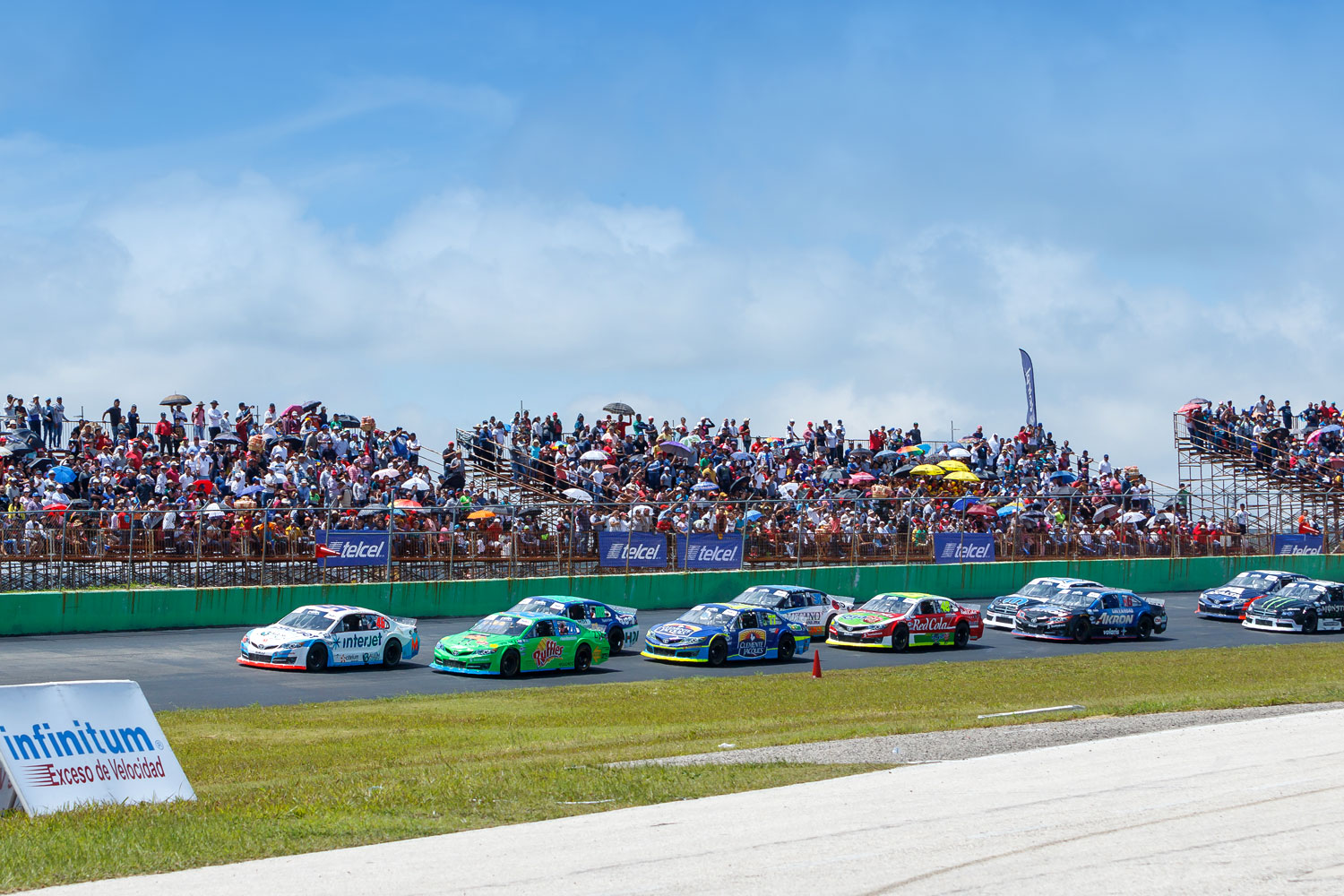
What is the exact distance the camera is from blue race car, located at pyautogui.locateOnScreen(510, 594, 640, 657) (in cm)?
3008

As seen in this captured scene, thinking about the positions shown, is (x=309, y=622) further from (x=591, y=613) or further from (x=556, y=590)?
(x=556, y=590)

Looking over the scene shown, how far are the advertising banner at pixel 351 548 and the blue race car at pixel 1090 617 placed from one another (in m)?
15.9

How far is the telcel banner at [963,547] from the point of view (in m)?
42.6

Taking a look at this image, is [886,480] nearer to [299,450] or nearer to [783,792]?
[299,450]

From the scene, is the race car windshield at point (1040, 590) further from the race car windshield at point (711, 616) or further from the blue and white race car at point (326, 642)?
the blue and white race car at point (326, 642)

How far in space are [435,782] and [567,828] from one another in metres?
2.83

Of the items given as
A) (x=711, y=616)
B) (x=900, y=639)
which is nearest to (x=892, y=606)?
(x=900, y=639)

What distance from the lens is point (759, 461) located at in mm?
46344

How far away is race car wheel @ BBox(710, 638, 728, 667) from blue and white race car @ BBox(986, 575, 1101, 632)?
10.4 meters

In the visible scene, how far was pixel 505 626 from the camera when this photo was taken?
87.8ft

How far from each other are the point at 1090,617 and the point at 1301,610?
26.2 feet

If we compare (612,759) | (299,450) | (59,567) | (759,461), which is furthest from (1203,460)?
(612,759)

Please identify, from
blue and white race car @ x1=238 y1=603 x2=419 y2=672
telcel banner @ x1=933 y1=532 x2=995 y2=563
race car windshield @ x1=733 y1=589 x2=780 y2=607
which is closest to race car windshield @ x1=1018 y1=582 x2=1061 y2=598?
telcel banner @ x1=933 y1=532 x2=995 y2=563

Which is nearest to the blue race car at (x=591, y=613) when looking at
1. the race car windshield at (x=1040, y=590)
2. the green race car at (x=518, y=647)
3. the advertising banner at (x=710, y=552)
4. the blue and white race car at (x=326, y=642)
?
the green race car at (x=518, y=647)
